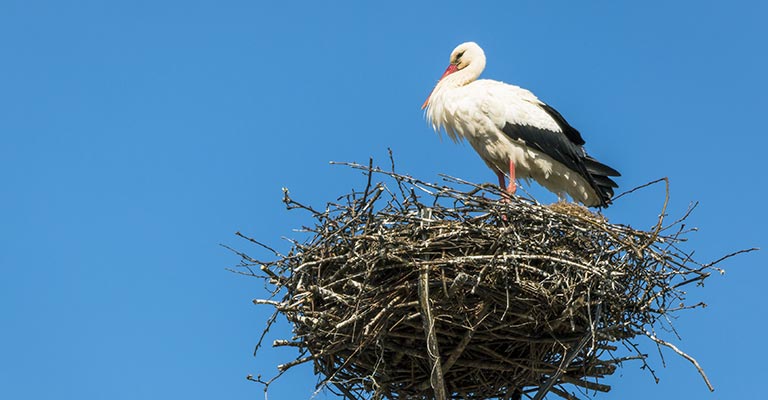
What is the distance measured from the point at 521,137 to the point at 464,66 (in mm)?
1120

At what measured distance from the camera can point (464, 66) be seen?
10.7 meters

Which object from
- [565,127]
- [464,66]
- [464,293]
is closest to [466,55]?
[464,66]

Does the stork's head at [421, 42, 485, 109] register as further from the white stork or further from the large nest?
the large nest

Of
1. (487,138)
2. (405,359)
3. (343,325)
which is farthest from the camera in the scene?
(487,138)

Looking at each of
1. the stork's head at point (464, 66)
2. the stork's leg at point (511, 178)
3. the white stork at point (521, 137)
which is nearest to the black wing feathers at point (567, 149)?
the white stork at point (521, 137)

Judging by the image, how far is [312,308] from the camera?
300 inches

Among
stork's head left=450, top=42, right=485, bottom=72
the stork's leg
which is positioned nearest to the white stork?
the stork's leg

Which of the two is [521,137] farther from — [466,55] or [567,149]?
[466,55]

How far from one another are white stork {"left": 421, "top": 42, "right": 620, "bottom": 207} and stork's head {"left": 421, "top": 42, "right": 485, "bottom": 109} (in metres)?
0.18

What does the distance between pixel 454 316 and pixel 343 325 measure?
0.64m

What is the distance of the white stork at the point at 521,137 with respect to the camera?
32.5 feet

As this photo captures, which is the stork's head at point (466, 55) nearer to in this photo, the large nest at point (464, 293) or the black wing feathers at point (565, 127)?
the black wing feathers at point (565, 127)

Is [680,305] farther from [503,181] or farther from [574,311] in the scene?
[503,181]

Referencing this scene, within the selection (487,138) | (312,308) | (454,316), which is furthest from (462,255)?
(487,138)
